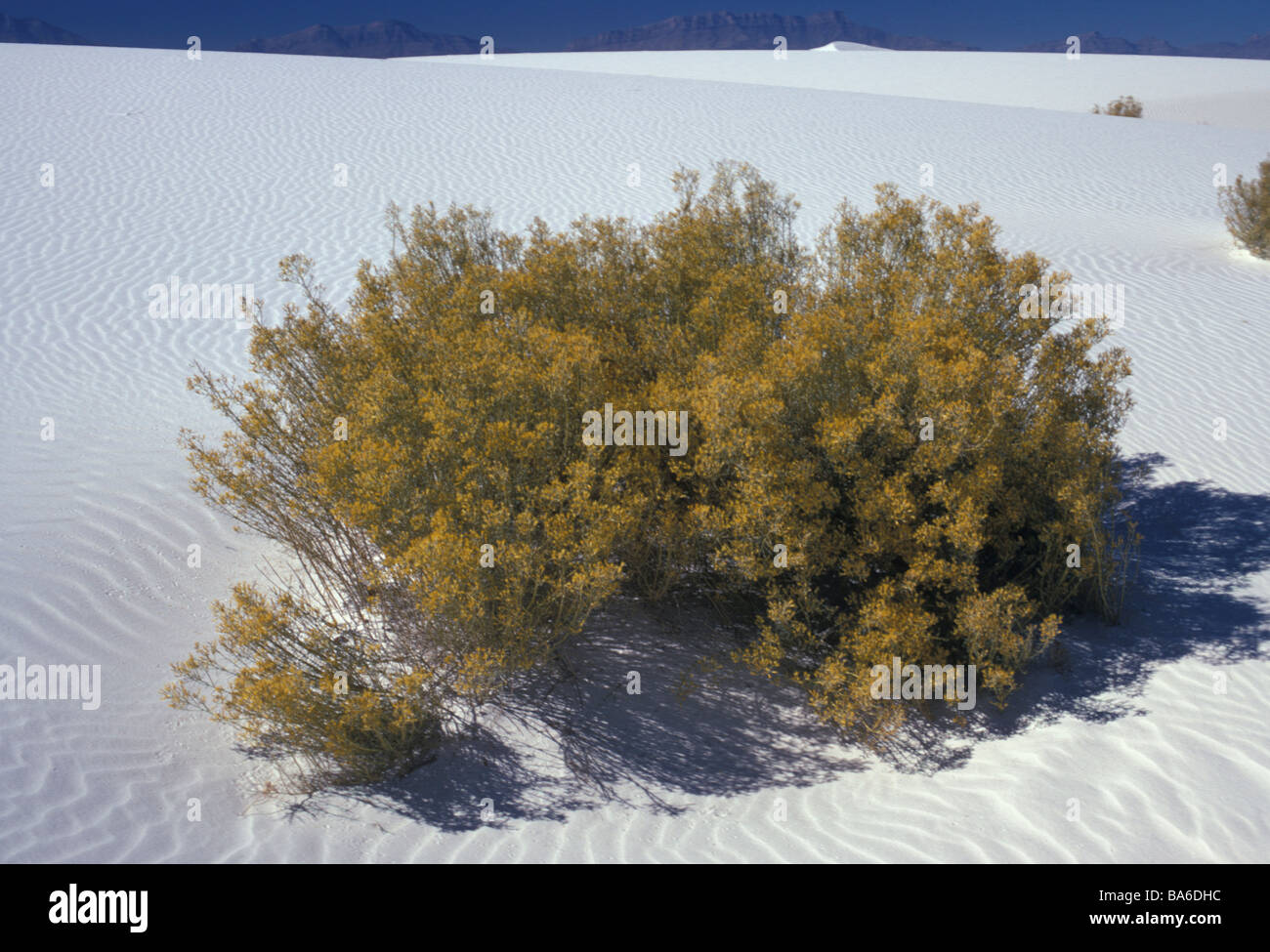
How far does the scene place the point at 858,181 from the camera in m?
19.1

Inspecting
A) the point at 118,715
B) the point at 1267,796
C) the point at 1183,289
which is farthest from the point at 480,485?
the point at 1183,289

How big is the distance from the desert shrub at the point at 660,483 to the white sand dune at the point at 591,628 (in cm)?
38

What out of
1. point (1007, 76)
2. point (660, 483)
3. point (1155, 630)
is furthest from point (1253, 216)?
point (1007, 76)

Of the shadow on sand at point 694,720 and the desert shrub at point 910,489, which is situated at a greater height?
the desert shrub at point 910,489

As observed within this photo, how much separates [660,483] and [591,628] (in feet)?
4.10

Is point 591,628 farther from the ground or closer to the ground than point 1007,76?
closer to the ground

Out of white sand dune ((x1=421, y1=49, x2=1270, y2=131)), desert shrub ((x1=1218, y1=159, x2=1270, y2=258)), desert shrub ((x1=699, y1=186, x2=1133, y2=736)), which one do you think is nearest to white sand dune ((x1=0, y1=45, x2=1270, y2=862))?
desert shrub ((x1=1218, y1=159, x2=1270, y2=258))

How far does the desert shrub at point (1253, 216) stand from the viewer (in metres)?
14.1

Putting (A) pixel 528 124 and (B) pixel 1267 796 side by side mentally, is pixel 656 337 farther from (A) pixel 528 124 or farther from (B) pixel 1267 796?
(A) pixel 528 124

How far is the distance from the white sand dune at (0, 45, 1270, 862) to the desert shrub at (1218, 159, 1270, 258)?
362 mm

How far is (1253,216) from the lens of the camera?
47.0 ft

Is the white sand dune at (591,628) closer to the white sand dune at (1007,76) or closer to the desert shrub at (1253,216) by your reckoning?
the desert shrub at (1253,216)

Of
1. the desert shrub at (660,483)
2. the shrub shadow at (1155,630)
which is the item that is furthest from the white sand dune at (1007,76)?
the desert shrub at (660,483)

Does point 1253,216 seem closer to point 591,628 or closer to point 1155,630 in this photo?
point 1155,630
